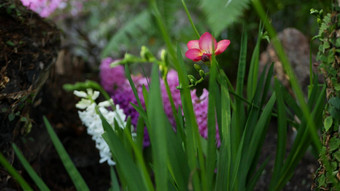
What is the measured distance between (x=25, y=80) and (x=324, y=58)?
31.4 inches

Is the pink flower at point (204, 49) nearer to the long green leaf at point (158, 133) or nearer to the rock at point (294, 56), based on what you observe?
the long green leaf at point (158, 133)

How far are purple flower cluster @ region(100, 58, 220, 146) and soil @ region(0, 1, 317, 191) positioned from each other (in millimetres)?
197

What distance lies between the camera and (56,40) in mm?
1249

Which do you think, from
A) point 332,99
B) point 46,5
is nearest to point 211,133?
point 332,99

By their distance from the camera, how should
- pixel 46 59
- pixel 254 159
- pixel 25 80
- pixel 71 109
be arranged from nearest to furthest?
pixel 254 159 → pixel 25 80 → pixel 46 59 → pixel 71 109

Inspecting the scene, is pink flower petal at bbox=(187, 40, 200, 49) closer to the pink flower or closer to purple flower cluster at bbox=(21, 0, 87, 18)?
the pink flower

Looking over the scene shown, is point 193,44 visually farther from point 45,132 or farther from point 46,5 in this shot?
point 46,5

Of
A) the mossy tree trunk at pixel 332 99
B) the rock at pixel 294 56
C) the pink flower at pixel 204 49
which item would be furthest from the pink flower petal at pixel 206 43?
the rock at pixel 294 56

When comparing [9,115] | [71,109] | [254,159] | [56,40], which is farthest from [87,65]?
[254,159]

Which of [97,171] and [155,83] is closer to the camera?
[155,83]

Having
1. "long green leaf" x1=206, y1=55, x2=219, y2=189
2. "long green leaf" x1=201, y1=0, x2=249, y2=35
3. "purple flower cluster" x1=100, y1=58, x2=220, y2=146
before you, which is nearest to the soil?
"purple flower cluster" x1=100, y1=58, x2=220, y2=146

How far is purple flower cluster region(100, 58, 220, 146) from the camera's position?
1264mm

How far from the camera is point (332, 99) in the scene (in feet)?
1.86

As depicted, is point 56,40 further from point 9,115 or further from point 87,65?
point 87,65
